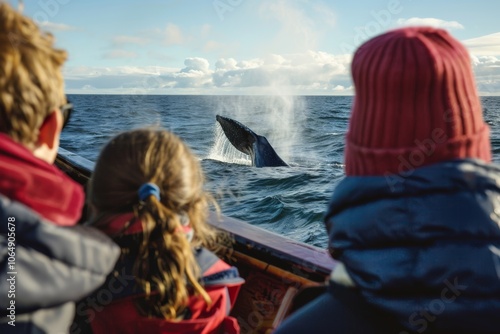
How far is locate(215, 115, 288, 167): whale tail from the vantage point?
42.7 ft

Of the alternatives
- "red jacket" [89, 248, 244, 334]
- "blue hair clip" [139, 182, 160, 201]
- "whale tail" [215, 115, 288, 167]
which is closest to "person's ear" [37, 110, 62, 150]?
"blue hair clip" [139, 182, 160, 201]

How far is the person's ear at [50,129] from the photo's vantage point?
4.56ft

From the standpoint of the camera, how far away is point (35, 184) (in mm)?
1296

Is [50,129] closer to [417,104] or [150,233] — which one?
[150,233]

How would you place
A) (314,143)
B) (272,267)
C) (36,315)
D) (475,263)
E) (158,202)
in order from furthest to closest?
(314,143)
(272,267)
(158,202)
(36,315)
(475,263)

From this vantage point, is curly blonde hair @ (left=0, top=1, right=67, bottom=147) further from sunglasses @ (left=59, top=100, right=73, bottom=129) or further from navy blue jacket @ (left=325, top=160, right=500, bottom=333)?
navy blue jacket @ (left=325, top=160, right=500, bottom=333)

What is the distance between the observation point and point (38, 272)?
1.26m

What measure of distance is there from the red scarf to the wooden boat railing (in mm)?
1234

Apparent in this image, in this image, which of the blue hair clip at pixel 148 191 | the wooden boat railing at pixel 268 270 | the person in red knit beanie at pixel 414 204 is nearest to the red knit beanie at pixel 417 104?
the person in red knit beanie at pixel 414 204

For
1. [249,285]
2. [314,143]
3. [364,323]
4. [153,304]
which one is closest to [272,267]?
[249,285]

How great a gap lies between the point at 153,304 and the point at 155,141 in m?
0.50

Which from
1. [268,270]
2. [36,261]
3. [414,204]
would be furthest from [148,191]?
[268,270]

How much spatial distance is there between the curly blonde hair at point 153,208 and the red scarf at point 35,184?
1.07ft

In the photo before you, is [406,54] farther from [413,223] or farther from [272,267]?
[272,267]
